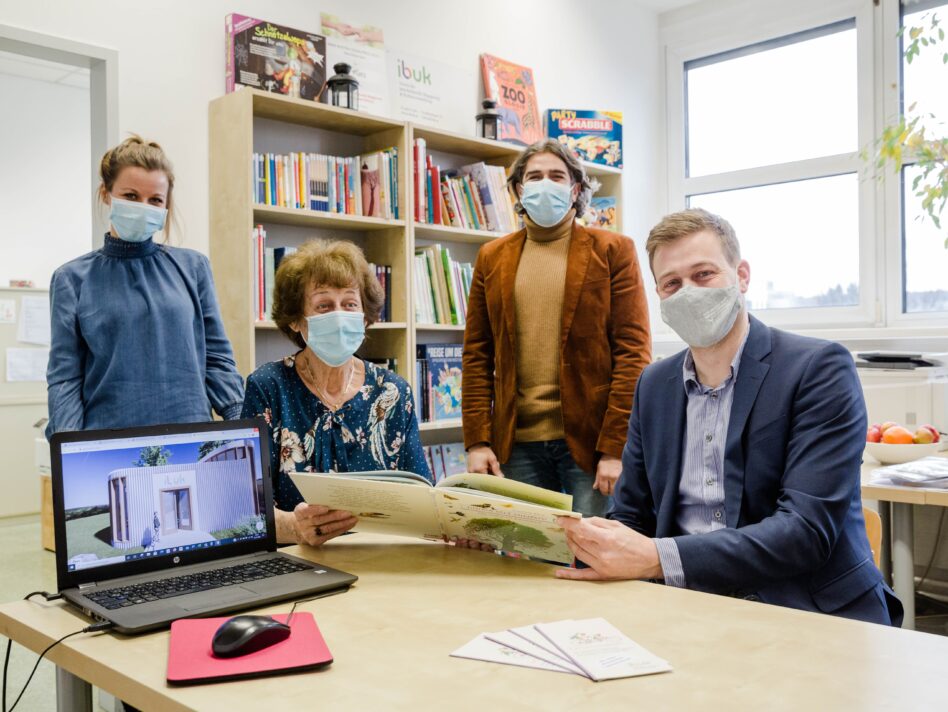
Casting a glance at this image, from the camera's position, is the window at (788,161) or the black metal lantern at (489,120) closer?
the black metal lantern at (489,120)

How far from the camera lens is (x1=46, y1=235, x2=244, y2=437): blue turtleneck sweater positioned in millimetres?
2041

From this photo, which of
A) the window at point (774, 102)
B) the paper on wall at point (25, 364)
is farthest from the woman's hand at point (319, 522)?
the paper on wall at point (25, 364)

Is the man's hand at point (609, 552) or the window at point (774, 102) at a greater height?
the window at point (774, 102)

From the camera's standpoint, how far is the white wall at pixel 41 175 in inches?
241

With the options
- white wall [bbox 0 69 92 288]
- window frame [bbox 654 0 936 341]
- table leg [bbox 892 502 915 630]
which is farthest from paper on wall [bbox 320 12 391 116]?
white wall [bbox 0 69 92 288]

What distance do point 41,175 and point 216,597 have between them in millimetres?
6065

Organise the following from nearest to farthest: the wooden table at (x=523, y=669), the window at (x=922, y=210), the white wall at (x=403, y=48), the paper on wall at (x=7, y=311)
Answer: the wooden table at (x=523, y=669)
the white wall at (x=403, y=48)
the window at (x=922, y=210)
the paper on wall at (x=7, y=311)

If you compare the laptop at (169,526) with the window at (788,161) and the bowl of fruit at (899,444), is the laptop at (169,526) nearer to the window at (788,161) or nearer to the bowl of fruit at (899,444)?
the bowl of fruit at (899,444)

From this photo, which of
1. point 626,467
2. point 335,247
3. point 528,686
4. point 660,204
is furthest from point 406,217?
point 528,686

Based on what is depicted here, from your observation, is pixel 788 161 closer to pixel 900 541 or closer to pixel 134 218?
pixel 900 541

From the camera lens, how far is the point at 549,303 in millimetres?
2527

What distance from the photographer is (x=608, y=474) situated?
238cm

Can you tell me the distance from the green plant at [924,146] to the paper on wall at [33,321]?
16.1 ft

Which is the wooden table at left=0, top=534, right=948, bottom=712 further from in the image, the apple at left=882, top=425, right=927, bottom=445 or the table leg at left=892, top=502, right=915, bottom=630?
the apple at left=882, top=425, right=927, bottom=445
